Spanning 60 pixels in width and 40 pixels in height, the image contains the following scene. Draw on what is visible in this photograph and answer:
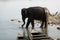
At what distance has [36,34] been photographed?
462 cm

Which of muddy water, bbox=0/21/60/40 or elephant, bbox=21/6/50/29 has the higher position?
elephant, bbox=21/6/50/29

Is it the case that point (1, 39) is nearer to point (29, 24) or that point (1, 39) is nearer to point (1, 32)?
point (1, 32)

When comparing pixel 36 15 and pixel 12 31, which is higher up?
pixel 36 15

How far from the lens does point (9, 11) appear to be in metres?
7.42

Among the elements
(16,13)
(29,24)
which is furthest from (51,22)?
(16,13)

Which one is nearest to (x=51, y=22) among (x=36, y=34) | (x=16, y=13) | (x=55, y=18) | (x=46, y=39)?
(x=55, y=18)

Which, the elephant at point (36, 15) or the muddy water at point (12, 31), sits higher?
the elephant at point (36, 15)

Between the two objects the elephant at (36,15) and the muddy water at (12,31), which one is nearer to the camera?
the muddy water at (12,31)

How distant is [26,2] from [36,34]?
3034 mm

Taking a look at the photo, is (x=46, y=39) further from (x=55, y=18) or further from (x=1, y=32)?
(x=55, y=18)

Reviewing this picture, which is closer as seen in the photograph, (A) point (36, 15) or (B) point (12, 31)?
(B) point (12, 31)

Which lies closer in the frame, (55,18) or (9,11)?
(55,18)

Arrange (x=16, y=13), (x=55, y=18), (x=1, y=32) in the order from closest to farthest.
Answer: (x=1, y=32) → (x=55, y=18) → (x=16, y=13)

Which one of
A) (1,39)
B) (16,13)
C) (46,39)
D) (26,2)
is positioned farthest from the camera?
(26,2)
